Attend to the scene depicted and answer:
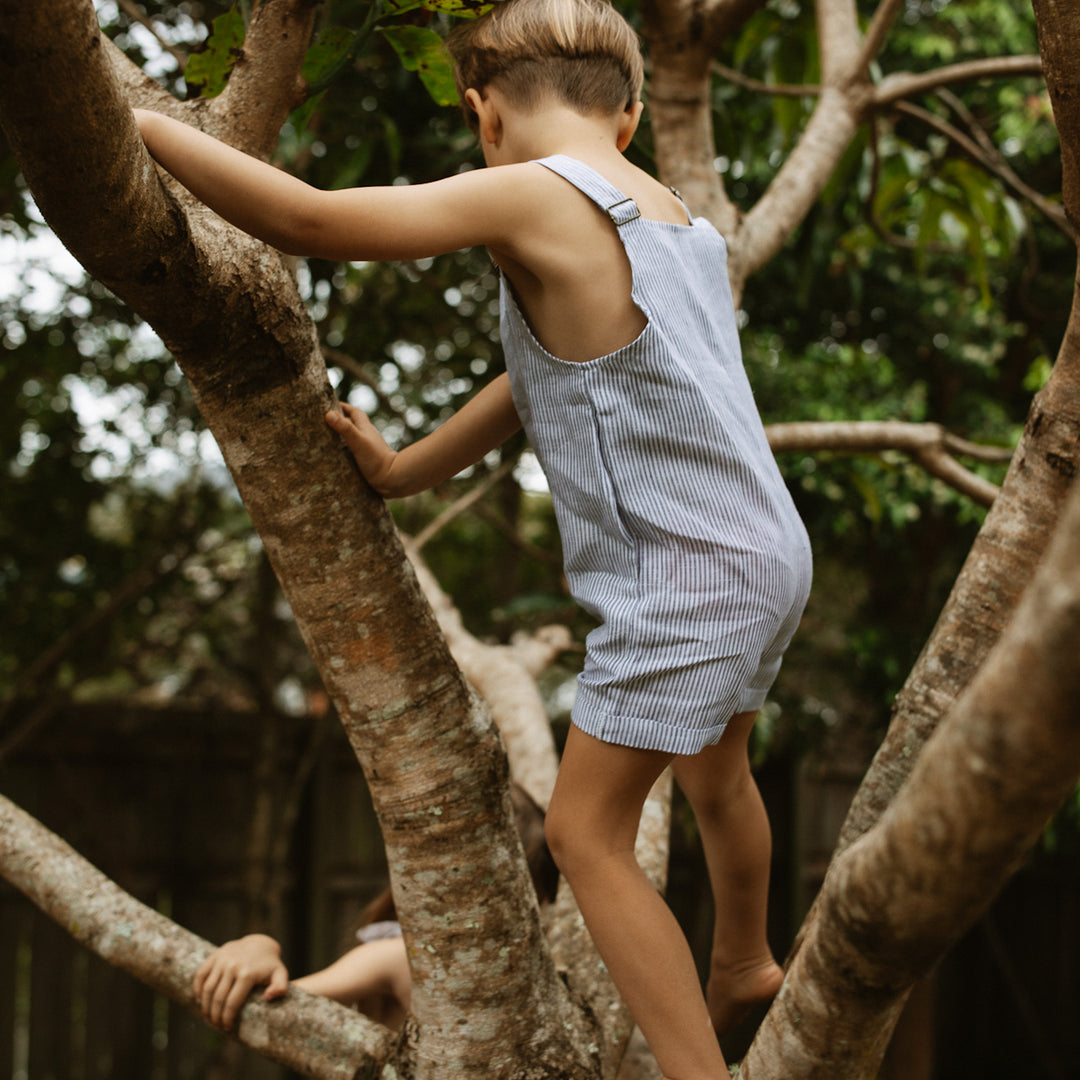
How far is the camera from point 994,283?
15.3ft

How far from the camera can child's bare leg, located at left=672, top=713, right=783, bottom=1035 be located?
3.85ft

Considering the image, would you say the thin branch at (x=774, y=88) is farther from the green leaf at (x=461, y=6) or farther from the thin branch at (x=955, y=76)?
the green leaf at (x=461, y=6)

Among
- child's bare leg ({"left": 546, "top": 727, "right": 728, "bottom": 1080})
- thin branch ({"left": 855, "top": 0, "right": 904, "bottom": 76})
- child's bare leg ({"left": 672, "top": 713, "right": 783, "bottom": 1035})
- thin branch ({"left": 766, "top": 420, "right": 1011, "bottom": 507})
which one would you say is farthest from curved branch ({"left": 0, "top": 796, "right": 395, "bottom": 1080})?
thin branch ({"left": 855, "top": 0, "right": 904, "bottom": 76})

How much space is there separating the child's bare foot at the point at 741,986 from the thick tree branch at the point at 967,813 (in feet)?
2.21

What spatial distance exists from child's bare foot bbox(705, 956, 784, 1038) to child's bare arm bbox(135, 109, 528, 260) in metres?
0.95

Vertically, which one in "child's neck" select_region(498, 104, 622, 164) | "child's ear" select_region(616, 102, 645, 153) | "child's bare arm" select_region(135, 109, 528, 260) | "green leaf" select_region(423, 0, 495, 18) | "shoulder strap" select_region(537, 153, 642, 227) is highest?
"green leaf" select_region(423, 0, 495, 18)

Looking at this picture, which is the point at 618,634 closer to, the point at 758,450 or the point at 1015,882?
the point at 758,450

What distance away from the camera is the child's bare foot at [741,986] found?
4.12ft

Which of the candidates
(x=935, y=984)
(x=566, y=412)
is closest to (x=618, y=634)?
(x=566, y=412)

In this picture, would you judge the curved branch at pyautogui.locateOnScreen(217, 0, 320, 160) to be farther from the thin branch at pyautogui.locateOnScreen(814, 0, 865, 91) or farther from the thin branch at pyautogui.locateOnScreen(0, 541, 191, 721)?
the thin branch at pyautogui.locateOnScreen(0, 541, 191, 721)

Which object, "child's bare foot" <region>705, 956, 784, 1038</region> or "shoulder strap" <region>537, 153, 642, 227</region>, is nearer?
"shoulder strap" <region>537, 153, 642, 227</region>

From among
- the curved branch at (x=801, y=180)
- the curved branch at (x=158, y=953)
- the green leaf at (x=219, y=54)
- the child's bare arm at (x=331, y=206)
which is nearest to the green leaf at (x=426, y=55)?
the green leaf at (x=219, y=54)

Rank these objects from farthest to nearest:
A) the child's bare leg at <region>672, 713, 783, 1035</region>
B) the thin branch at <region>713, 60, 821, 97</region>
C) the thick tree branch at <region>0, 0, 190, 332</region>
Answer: the thin branch at <region>713, 60, 821, 97</region>
the child's bare leg at <region>672, 713, 783, 1035</region>
the thick tree branch at <region>0, 0, 190, 332</region>

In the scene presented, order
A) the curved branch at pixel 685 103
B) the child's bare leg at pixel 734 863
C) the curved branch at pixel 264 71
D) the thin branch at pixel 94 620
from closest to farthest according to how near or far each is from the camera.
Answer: the curved branch at pixel 264 71 → the child's bare leg at pixel 734 863 → the curved branch at pixel 685 103 → the thin branch at pixel 94 620
